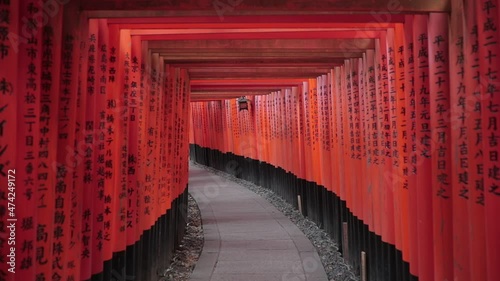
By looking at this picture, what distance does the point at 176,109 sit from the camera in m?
8.41

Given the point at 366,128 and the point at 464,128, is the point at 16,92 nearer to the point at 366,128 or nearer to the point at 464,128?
the point at 464,128

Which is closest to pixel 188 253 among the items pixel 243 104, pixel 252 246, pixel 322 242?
pixel 252 246

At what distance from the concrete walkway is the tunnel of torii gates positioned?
0.72 meters

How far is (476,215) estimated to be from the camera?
2885mm

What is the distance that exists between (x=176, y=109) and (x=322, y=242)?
3904 millimetres

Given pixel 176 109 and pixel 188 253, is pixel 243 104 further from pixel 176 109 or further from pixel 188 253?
pixel 188 253

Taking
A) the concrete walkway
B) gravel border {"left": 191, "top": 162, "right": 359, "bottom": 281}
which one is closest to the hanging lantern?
gravel border {"left": 191, "top": 162, "right": 359, "bottom": 281}

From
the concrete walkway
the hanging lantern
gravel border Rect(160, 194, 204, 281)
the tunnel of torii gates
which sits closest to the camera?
the tunnel of torii gates

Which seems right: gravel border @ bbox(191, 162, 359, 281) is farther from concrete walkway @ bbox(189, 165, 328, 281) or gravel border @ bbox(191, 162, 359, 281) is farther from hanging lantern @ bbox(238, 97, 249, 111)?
hanging lantern @ bbox(238, 97, 249, 111)

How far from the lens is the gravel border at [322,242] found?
7.11 m

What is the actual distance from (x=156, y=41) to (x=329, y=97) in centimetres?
383

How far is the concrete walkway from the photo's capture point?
7098mm

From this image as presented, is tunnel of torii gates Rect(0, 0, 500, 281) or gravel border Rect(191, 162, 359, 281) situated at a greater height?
tunnel of torii gates Rect(0, 0, 500, 281)

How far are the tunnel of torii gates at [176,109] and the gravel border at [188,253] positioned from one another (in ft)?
0.86
